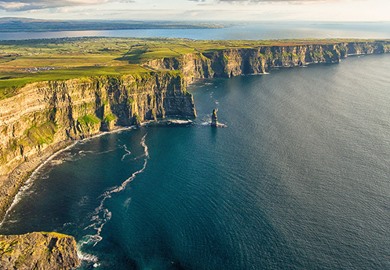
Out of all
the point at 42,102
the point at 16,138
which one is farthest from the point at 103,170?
the point at 42,102

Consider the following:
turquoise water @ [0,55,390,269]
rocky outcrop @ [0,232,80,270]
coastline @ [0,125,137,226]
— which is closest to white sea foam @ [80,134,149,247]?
turquoise water @ [0,55,390,269]

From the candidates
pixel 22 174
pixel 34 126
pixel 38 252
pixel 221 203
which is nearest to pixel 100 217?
pixel 38 252

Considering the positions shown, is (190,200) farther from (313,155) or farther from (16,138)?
(16,138)

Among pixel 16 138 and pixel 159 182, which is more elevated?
pixel 16 138

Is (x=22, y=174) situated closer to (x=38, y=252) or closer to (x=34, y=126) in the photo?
(x=34, y=126)

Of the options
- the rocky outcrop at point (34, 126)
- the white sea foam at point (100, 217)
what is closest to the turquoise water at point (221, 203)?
the white sea foam at point (100, 217)

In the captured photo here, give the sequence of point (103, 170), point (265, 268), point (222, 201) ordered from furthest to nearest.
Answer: point (103, 170), point (222, 201), point (265, 268)
